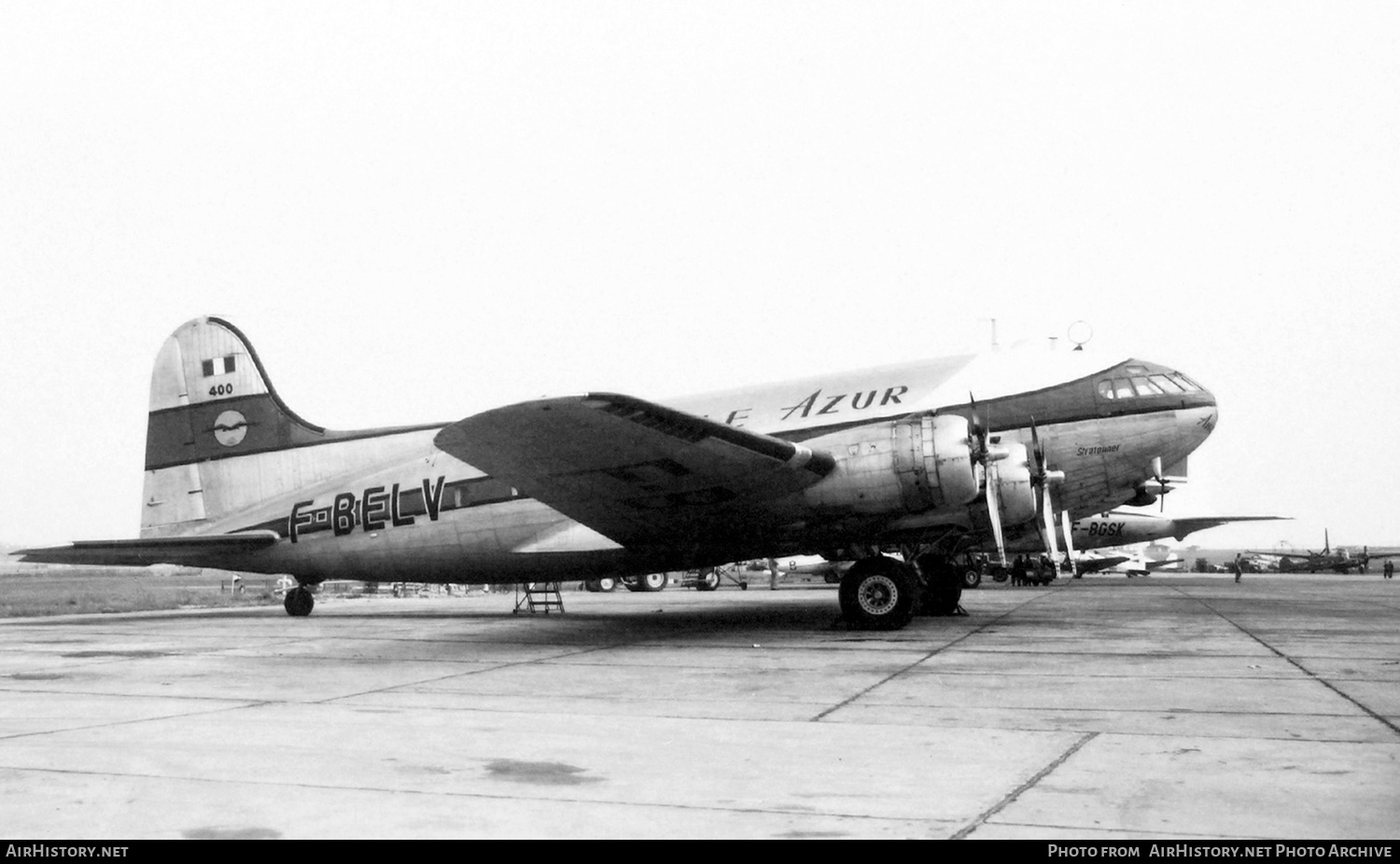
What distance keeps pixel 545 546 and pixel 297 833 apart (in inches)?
535

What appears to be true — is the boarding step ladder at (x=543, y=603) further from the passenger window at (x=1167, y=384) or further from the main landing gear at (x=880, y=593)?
the passenger window at (x=1167, y=384)

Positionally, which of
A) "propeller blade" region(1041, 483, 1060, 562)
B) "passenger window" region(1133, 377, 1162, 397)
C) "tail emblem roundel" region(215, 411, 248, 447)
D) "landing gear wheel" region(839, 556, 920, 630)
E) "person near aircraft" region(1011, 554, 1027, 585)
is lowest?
"person near aircraft" region(1011, 554, 1027, 585)

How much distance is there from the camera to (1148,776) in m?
6.22

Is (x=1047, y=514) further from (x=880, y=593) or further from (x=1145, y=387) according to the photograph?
(x=880, y=593)

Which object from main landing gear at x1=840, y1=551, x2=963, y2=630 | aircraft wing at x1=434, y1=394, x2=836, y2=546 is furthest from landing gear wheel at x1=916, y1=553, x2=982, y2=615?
aircraft wing at x1=434, y1=394, x2=836, y2=546

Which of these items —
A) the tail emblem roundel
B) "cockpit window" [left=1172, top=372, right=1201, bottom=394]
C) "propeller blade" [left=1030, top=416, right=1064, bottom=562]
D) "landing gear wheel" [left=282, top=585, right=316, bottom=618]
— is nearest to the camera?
"propeller blade" [left=1030, top=416, right=1064, bottom=562]

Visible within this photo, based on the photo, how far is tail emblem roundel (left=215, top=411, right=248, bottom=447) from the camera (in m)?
22.8

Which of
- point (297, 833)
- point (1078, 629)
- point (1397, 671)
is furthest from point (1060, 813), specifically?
point (1078, 629)

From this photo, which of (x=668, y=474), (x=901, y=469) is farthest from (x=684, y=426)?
(x=901, y=469)

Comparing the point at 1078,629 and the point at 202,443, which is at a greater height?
the point at 202,443

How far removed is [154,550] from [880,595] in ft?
47.2

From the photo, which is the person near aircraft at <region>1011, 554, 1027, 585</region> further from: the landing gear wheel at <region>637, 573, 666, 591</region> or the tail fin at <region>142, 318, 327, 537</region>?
the tail fin at <region>142, 318, 327, 537</region>

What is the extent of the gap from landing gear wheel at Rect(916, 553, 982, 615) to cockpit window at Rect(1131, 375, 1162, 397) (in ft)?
16.1
